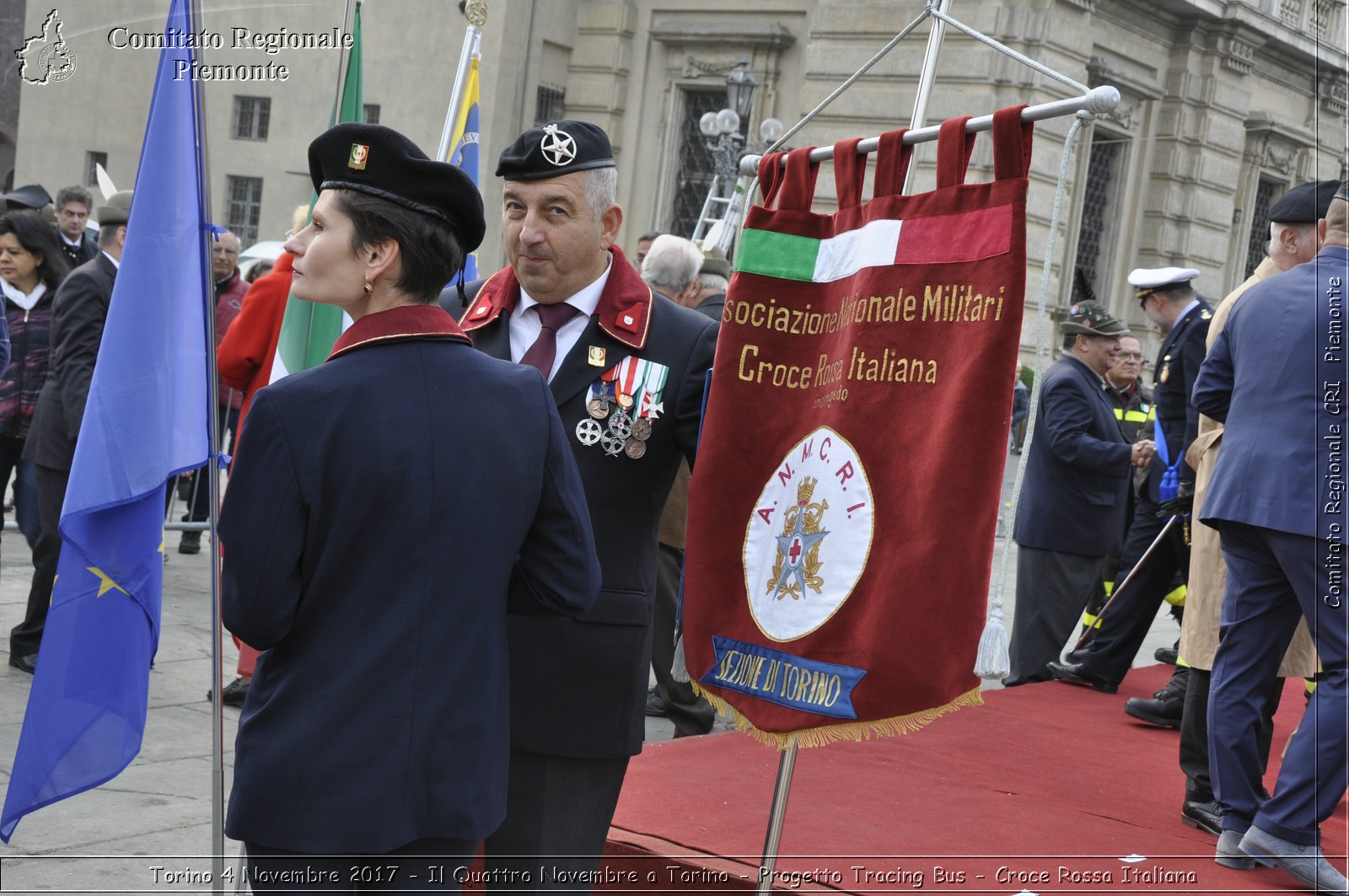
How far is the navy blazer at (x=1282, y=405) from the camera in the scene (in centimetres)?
409

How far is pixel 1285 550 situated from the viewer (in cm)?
412

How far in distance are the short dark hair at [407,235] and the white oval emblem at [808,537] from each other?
1.09m

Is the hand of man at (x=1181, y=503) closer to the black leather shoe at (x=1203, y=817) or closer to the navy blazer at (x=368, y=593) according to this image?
the black leather shoe at (x=1203, y=817)

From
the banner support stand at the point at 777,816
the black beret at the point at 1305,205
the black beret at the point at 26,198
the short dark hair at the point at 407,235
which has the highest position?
the black beret at the point at 1305,205

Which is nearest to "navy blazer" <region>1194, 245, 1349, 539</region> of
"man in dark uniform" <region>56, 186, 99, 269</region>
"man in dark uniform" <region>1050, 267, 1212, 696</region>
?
"man in dark uniform" <region>1050, 267, 1212, 696</region>

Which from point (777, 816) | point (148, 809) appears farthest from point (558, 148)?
point (148, 809)

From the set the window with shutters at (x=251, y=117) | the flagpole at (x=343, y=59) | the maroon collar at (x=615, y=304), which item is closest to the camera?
the maroon collar at (x=615, y=304)

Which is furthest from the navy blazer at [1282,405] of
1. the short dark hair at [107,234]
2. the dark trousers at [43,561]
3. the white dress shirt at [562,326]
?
the short dark hair at [107,234]

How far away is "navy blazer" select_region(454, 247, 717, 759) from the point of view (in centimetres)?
277

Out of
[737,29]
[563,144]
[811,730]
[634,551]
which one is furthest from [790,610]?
[737,29]

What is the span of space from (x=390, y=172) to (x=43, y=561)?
4.73 meters

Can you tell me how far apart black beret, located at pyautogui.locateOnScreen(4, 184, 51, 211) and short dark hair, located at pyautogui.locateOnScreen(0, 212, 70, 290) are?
77cm

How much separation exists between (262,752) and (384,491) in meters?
0.42

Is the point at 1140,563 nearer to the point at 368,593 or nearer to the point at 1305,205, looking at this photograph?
the point at 1305,205
